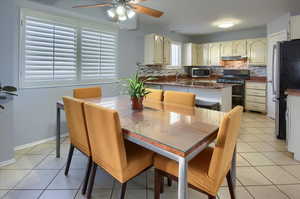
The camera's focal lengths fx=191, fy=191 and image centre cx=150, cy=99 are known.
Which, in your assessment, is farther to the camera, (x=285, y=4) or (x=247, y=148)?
(x=285, y=4)

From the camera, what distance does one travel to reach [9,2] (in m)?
2.36

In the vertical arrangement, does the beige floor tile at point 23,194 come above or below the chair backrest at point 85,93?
below

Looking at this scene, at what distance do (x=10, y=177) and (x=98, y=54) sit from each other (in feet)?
8.32

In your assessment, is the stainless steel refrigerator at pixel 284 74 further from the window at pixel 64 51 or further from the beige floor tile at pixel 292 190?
the window at pixel 64 51

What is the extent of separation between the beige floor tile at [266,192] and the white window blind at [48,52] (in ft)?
10.6

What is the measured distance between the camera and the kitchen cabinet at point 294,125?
2.54 meters

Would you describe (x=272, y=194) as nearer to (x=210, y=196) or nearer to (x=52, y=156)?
(x=210, y=196)

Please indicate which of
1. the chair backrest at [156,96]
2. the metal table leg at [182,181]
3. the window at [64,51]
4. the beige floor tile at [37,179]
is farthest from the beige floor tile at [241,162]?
the window at [64,51]

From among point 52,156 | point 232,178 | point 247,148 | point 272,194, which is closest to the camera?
point 232,178

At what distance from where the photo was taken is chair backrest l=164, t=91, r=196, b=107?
2.39 m

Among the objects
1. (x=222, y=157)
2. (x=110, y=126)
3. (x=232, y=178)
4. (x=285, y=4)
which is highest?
(x=285, y=4)

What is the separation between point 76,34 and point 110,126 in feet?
8.93

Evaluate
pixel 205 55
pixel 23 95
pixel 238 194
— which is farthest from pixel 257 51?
pixel 23 95

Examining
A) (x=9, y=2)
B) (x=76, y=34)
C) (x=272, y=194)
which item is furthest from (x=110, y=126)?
(x=76, y=34)
